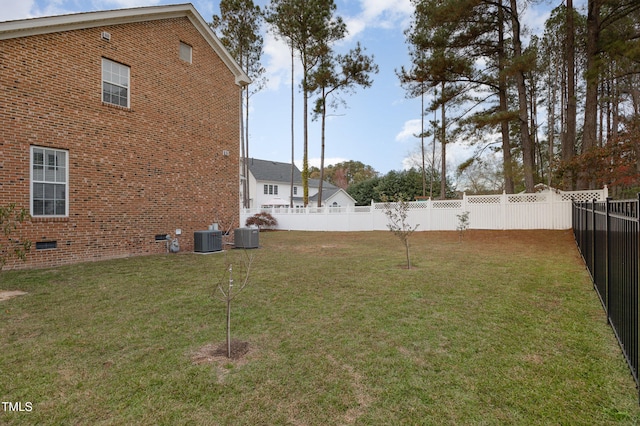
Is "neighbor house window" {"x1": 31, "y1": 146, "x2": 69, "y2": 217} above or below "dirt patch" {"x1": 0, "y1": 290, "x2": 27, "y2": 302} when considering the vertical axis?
above

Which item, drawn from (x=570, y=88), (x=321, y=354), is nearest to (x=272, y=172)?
(x=570, y=88)

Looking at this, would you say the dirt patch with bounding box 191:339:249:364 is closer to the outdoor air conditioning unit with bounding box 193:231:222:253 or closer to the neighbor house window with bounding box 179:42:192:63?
the outdoor air conditioning unit with bounding box 193:231:222:253

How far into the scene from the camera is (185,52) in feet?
35.3

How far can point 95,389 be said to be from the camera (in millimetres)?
2463

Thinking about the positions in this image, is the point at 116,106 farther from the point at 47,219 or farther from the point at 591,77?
the point at 591,77

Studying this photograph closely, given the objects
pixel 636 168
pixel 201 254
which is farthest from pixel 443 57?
pixel 201 254

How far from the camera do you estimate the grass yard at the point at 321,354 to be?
86.5 inches

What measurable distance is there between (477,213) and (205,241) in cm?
1217

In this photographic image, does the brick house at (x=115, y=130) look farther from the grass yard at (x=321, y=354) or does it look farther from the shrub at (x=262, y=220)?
the shrub at (x=262, y=220)

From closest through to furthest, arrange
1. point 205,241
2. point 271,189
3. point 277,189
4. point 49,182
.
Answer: point 49,182 < point 205,241 < point 271,189 < point 277,189

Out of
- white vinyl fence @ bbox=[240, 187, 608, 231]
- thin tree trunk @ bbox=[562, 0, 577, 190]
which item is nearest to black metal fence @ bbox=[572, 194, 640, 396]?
white vinyl fence @ bbox=[240, 187, 608, 231]

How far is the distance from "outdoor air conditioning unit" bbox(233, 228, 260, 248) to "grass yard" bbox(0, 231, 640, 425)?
5.55m

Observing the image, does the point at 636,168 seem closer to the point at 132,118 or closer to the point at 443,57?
the point at 443,57

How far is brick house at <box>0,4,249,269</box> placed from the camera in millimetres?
7207
